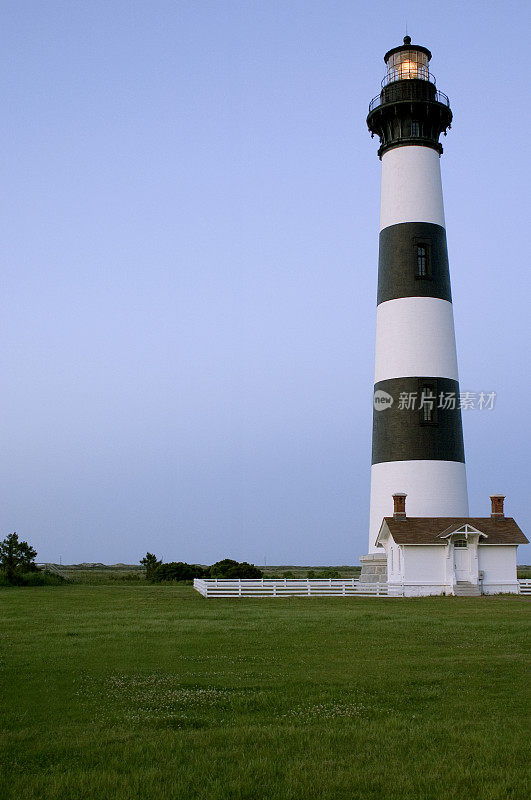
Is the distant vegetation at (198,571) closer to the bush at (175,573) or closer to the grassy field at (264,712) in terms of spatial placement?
the bush at (175,573)

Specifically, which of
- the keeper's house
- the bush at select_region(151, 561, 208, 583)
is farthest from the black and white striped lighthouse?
the bush at select_region(151, 561, 208, 583)

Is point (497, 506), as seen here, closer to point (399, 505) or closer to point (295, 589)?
point (399, 505)

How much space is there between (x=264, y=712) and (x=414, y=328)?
93.3ft

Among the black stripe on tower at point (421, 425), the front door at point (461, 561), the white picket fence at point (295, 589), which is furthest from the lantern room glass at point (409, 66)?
the white picket fence at point (295, 589)

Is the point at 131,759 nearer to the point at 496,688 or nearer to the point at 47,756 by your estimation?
the point at 47,756

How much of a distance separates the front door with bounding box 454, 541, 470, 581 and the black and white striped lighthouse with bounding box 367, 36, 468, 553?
1.72 meters

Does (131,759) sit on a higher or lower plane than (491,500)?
lower

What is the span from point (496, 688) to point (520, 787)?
17.2 feet

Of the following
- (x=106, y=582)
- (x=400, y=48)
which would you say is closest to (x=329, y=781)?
(x=400, y=48)

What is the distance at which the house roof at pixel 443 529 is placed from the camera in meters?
35.2

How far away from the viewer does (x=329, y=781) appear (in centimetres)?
800

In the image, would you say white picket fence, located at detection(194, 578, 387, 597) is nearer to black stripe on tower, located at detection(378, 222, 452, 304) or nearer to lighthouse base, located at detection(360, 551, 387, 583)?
lighthouse base, located at detection(360, 551, 387, 583)

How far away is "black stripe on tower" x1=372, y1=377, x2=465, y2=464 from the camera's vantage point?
1443 inches

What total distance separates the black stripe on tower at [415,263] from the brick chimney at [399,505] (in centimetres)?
948
